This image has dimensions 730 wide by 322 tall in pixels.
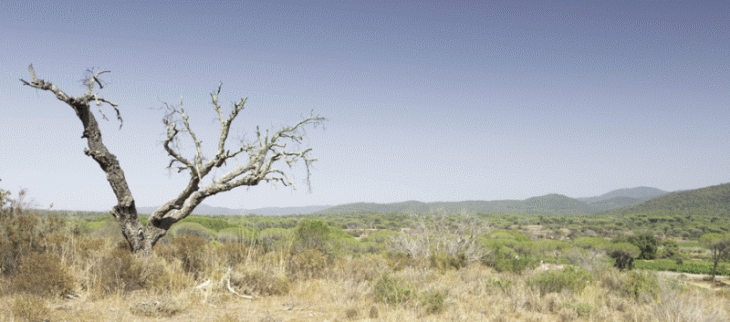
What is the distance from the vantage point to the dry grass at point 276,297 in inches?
215

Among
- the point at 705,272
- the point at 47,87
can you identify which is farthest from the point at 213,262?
the point at 705,272

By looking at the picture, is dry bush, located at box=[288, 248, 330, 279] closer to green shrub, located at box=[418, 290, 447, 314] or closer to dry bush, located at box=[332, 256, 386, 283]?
dry bush, located at box=[332, 256, 386, 283]

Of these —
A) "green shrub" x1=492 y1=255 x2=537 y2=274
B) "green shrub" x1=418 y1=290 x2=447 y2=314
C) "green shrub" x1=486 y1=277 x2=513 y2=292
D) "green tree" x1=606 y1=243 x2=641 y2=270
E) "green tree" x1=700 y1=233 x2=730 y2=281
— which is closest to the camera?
"green shrub" x1=418 y1=290 x2=447 y2=314

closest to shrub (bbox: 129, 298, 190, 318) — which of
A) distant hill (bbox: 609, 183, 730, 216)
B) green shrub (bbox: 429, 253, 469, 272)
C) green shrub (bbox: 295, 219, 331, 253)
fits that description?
green shrub (bbox: 295, 219, 331, 253)

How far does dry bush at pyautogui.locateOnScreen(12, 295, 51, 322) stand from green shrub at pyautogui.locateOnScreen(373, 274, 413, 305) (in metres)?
5.04

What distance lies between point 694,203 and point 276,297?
20099 centimetres

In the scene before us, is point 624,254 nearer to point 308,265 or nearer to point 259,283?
point 308,265

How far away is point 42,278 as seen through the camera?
5.66 metres

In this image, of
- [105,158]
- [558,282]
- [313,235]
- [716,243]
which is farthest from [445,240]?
[716,243]

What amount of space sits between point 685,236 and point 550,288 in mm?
125237

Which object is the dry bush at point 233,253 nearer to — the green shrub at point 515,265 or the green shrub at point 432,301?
the green shrub at point 432,301

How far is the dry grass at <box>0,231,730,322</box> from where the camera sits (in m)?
5.45

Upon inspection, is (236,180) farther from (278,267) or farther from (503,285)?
(503,285)

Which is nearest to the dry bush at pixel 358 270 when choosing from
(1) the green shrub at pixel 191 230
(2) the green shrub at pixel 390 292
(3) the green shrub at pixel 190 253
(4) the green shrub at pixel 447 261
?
(2) the green shrub at pixel 390 292
